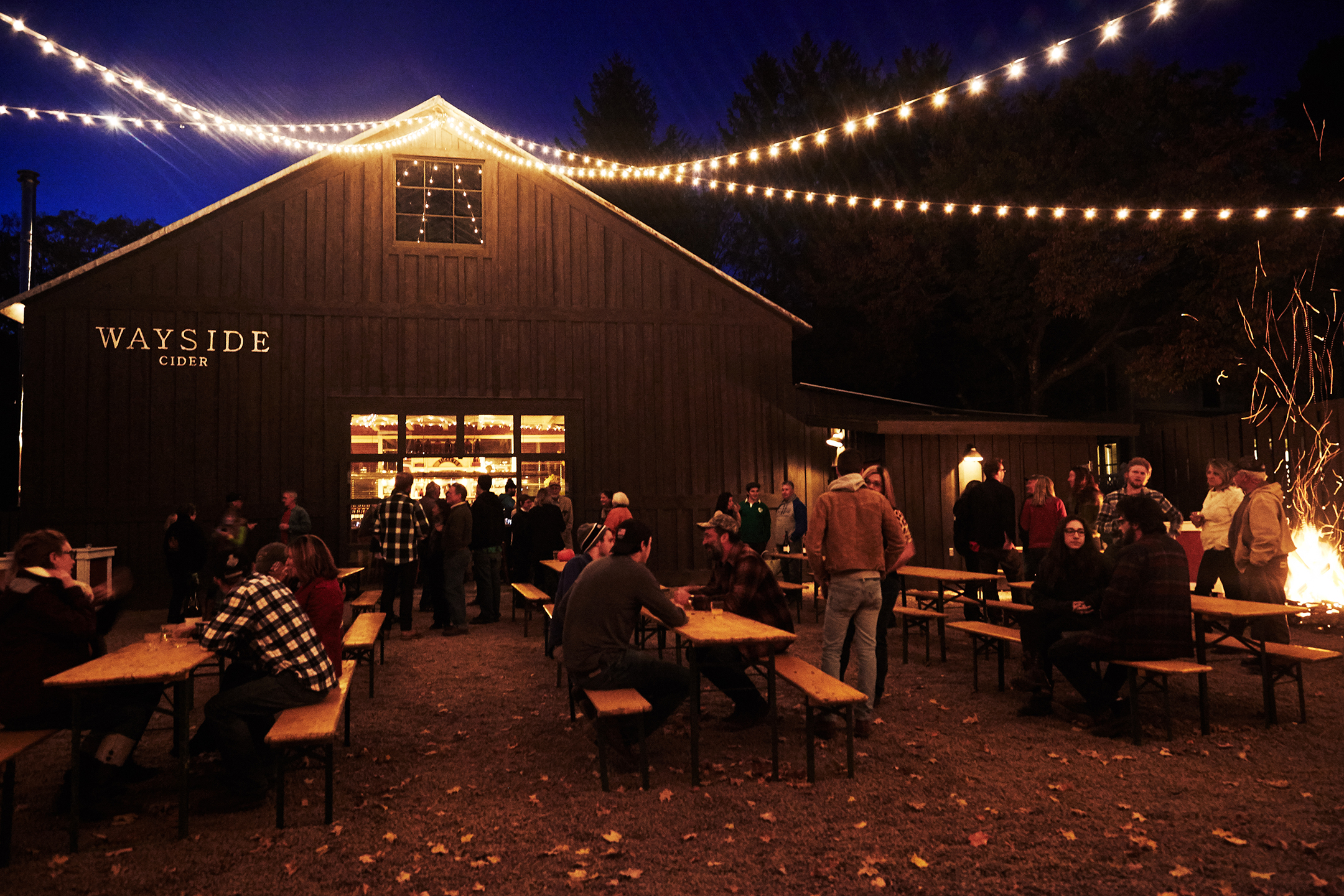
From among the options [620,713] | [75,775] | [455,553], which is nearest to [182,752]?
[75,775]

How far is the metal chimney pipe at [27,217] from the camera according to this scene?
71.0 feet

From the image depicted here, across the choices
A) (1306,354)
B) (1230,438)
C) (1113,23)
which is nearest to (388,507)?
(1113,23)

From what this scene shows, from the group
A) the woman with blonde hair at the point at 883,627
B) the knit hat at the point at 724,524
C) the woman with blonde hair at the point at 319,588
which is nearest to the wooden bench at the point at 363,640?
the woman with blonde hair at the point at 319,588

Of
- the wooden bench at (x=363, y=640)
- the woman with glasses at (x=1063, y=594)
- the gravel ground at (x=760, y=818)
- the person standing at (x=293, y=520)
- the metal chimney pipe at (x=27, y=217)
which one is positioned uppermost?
the metal chimney pipe at (x=27, y=217)

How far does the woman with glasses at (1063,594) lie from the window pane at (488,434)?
8.96 meters

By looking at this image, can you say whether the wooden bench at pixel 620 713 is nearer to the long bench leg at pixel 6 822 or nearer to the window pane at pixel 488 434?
the long bench leg at pixel 6 822

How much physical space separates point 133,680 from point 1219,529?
8.31m

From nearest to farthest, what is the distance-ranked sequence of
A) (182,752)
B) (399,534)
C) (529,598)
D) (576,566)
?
(182,752)
(576,566)
(529,598)
(399,534)

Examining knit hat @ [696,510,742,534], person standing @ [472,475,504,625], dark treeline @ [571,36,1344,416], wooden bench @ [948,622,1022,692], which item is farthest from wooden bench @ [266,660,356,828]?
dark treeline @ [571,36,1344,416]

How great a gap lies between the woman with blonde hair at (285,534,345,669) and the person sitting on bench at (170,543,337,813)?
42cm

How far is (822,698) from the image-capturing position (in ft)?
15.1

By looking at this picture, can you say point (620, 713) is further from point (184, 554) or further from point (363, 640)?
point (184, 554)

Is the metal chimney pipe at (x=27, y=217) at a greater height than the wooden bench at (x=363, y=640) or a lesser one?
greater

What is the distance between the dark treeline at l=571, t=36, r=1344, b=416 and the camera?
60.0 feet
